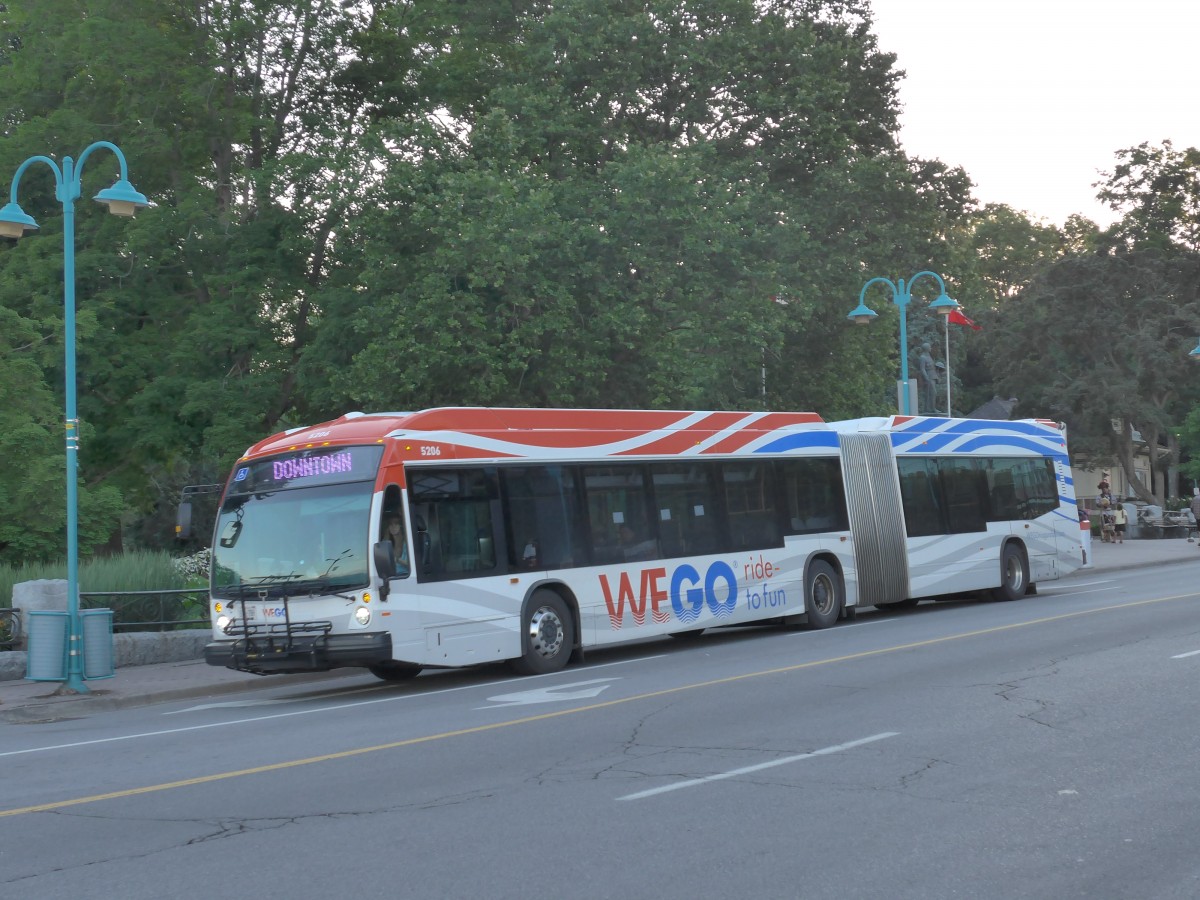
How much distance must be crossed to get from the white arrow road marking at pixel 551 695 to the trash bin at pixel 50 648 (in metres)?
5.91

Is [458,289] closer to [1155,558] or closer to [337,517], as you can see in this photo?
[337,517]

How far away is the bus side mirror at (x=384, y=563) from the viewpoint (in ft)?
47.4

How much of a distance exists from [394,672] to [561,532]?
2.72 metres

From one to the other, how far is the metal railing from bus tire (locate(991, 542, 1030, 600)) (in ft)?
45.8

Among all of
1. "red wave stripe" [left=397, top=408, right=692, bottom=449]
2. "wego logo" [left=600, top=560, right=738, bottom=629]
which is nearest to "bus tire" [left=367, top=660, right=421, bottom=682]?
"wego logo" [left=600, top=560, right=738, bottom=629]

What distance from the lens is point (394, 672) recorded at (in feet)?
56.9

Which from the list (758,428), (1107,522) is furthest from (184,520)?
(1107,522)

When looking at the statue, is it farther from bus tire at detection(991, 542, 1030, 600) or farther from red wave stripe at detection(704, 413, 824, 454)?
red wave stripe at detection(704, 413, 824, 454)

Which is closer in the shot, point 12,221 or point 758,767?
point 758,767

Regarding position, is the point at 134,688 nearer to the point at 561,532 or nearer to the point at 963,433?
the point at 561,532

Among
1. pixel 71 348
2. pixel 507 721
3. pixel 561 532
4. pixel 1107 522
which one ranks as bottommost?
pixel 507 721

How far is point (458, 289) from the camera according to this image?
28.0m

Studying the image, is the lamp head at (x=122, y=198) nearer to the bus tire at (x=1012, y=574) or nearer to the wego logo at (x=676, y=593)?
the wego logo at (x=676, y=593)

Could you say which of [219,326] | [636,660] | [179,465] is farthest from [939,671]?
[179,465]
